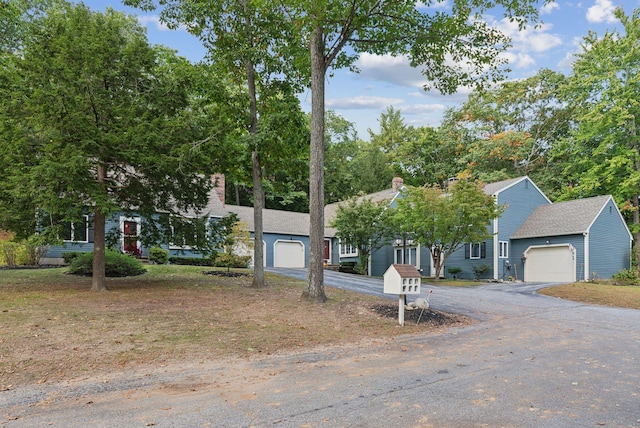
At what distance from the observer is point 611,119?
28672 mm

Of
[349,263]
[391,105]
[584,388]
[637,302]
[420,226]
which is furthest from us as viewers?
[391,105]

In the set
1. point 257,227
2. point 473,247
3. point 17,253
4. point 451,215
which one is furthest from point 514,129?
point 17,253

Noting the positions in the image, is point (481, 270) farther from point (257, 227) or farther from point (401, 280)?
point (401, 280)

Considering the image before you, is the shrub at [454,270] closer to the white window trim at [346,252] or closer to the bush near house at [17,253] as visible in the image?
the white window trim at [346,252]

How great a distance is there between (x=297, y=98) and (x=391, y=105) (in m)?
37.3

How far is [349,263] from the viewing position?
2952 cm

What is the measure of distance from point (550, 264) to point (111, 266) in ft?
71.8

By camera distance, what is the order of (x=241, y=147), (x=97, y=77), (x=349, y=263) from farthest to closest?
(x=349, y=263) < (x=241, y=147) < (x=97, y=77)

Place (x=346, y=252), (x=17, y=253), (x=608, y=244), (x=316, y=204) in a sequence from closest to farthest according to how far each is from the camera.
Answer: (x=316, y=204) → (x=17, y=253) → (x=608, y=244) → (x=346, y=252)

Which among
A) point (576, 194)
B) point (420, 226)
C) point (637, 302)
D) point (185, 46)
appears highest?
point (185, 46)

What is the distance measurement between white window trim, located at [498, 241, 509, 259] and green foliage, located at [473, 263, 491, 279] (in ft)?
3.36

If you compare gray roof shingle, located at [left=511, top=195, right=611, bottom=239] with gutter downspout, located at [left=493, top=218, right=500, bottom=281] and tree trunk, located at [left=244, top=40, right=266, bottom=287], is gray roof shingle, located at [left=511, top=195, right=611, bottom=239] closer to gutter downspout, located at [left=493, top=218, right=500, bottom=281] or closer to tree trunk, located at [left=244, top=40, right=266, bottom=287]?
gutter downspout, located at [left=493, top=218, right=500, bottom=281]

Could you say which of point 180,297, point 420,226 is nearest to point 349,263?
point 420,226

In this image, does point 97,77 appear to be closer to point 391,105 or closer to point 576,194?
point 576,194
